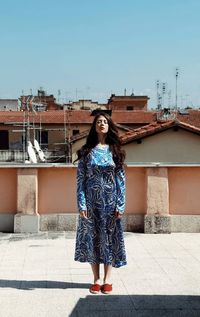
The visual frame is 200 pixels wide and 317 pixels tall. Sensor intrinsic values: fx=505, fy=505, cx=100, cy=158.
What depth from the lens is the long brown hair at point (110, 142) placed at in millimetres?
4863

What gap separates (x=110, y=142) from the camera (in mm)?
4914

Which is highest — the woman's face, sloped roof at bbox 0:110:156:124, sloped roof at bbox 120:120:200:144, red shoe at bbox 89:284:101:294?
sloped roof at bbox 0:110:156:124

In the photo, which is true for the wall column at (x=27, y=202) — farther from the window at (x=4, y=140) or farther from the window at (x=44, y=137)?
the window at (x=4, y=140)

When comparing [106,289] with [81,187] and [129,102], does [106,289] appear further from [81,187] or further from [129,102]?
[129,102]

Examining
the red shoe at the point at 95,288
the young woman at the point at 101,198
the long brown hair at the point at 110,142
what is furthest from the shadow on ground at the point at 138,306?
the long brown hair at the point at 110,142

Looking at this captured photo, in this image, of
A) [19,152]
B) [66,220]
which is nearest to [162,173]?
[66,220]

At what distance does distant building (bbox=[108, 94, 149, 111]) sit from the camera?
61.7 metres

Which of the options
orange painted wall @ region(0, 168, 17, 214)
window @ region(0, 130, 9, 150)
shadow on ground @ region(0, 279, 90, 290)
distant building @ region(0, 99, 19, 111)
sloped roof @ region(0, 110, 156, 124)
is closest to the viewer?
shadow on ground @ region(0, 279, 90, 290)

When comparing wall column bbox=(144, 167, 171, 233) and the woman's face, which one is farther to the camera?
wall column bbox=(144, 167, 171, 233)

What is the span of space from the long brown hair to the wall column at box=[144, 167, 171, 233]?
2782mm

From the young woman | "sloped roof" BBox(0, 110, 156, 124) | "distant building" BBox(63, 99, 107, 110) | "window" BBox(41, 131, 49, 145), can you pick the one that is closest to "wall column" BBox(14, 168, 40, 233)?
the young woman

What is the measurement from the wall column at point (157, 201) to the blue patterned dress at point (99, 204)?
8.95ft

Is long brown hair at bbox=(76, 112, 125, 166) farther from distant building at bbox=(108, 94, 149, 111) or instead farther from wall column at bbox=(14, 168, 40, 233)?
distant building at bbox=(108, 94, 149, 111)

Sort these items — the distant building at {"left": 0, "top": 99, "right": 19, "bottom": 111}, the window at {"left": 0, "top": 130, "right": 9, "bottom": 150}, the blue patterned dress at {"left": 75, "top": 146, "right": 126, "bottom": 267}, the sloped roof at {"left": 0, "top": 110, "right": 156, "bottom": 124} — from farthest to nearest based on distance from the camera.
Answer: the distant building at {"left": 0, "top": 99, "right": 19, "bottom": 111}, the window at {"left": 0, "top": 130, "right": 9, "bottom": 150}, the sloped roof at {"left": 0, "top": 110, "right": 156, "bottom": 124}, the blue patterned dress at {"left": 75, "top": 146, "right": 126, "bottom": 267}
